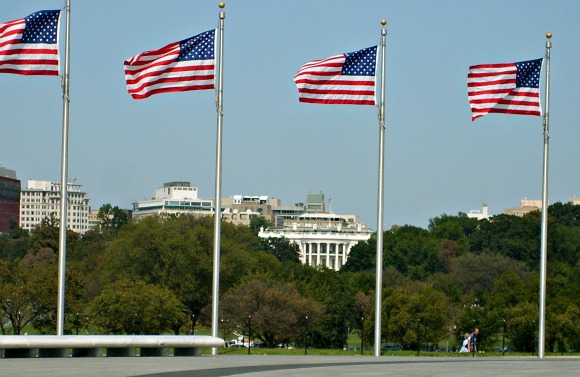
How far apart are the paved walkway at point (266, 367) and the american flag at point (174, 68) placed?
10.1 meters

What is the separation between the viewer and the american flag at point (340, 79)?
165ft

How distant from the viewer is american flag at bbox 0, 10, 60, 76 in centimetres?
4800

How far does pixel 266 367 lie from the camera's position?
129 feet

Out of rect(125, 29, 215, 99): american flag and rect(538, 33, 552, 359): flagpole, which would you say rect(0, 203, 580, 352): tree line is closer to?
rect(538, 33, 552, 359): flagpole

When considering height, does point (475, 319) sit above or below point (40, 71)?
A: below

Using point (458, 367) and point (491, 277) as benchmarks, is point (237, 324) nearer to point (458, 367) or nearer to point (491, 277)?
point (491, 277)

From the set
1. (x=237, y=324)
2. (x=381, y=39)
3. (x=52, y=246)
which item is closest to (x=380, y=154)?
(x=381, y=39)

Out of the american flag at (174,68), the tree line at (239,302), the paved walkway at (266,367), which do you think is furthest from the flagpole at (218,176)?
the tree line at (239,302)

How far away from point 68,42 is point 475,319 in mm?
68609

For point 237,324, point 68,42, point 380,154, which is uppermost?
point 68,42

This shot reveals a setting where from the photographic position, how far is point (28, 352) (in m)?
43.4

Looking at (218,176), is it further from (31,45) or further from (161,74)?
(31,45)

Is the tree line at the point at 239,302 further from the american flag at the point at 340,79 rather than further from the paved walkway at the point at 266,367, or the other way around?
the paved walkway at the point at 266,367

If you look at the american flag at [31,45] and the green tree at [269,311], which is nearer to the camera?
the american flag at [31,45]
